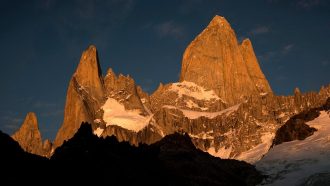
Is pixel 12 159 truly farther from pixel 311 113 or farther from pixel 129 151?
pixel 311 113

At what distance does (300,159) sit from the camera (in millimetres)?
140500

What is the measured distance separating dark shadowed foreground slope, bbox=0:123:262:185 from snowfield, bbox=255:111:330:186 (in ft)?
21.2

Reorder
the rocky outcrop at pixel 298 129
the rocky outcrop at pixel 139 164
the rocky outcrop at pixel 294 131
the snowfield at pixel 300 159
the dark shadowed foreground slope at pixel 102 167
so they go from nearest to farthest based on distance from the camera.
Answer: the dark shadowed foreground slope at pixel 102 167, the rocky outcrop at pixel 139 164, the snowfield at pixel 300 159, the rocky outcrop at pixel 294 131, the rocky outcrop at pixel 298 129

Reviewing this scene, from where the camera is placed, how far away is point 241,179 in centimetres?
13288

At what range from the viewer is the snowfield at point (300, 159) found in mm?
128000

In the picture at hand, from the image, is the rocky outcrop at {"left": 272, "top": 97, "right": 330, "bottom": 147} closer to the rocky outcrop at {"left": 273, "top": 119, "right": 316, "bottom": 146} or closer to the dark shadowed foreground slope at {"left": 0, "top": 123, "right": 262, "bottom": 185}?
the rocky outcrop at {"left": 273, "top": 119, "right": 316, "bottom": 146}

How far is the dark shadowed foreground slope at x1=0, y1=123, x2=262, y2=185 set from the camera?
245ft

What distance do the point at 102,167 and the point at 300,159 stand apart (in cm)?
6392

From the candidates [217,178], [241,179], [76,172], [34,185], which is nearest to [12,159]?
[34,185]

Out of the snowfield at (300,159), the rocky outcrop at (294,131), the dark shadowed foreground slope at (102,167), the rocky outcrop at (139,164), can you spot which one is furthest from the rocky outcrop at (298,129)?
the dark shadowed foreground slope at (102,167)

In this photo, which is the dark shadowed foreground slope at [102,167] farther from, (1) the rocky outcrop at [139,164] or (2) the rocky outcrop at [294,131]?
(2) the rocky outcrop at [294,131]

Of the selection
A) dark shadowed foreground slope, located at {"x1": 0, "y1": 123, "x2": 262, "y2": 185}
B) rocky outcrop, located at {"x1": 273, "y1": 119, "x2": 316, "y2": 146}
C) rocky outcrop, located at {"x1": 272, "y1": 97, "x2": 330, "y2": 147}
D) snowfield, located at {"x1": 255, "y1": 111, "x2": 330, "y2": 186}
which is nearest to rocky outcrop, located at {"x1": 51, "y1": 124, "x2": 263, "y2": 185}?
dark shadowed foreground slope, located at {"x1": 0, "y1": 123, "x2": 262, "y2": 185}

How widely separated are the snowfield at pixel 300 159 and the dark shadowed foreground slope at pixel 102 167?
6.46m

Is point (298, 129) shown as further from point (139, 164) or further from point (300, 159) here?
point (139, 164)
